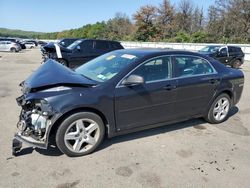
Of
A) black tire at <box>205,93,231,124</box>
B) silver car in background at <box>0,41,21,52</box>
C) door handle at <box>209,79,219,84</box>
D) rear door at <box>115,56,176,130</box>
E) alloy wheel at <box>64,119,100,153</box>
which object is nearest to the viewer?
alloy wheel at <box>64,119,100,153</box>

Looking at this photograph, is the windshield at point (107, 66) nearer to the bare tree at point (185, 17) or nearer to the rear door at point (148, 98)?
the rear door at point (148, 98)

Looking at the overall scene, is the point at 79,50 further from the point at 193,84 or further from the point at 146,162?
the point at 146,162

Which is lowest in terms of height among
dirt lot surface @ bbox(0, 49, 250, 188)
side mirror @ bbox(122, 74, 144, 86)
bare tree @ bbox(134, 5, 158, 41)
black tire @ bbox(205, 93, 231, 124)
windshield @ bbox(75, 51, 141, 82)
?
dirt lot surface @ bbox(0, 49, 250, 188)

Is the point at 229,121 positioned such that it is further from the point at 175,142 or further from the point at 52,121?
the point at 52,121

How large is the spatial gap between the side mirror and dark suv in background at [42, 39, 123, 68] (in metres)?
8.19

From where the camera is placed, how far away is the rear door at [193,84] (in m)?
4.36

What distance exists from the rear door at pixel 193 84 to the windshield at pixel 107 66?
3.07ft

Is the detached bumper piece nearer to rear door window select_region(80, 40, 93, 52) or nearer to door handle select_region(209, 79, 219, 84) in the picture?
door handle select_region(209, 79, 219, 84)

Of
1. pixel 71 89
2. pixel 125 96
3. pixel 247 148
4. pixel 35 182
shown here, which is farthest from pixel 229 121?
pixel 35 182

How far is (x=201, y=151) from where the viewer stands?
3949 millimetres

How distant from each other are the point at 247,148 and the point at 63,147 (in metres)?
3.04

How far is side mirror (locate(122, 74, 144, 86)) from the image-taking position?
3.66 m

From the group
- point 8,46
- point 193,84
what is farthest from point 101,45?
point 8,46

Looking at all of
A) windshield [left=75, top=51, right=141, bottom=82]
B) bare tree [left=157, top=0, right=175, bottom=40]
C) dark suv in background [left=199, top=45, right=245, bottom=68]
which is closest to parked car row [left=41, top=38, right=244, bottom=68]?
dark suv in background [left=199, top=45, right=245, bottom=68]
